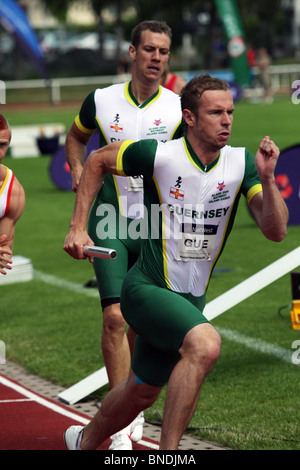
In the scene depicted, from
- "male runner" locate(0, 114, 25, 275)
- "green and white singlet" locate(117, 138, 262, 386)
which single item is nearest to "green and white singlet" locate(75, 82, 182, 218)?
"male runner" locate(0, 114, 25, 275)

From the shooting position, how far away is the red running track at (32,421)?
6.13m

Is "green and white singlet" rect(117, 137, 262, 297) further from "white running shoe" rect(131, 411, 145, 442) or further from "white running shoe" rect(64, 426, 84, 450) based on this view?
"white running shoe" rect(131, 411, 145, 442)

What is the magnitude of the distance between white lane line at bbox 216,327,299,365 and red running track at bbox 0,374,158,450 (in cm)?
178

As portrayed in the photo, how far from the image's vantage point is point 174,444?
183 inches

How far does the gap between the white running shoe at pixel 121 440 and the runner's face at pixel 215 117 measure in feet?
5.99

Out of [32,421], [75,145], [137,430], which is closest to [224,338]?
[32,421]

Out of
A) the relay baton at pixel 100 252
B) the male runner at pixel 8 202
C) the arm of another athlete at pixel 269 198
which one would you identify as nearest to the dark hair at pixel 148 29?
the male runner at pixel 8 202

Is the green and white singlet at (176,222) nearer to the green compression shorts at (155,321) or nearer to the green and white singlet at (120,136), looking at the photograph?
the green compression shorts at (155,321)

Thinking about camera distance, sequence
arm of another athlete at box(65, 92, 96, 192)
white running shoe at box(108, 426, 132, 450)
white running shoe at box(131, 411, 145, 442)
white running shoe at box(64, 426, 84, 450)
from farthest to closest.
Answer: arm of another athlete at box(65, 92, 96, 192) < white running shoe at box(131, 411, 145, 442) < white running shoe at box(108, 426, 132, 450) < white running shoe at box(64, 426, 84, 450)

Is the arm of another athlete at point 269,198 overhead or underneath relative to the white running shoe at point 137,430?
Result: overhead

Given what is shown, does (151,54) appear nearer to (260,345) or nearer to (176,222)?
(176,222)

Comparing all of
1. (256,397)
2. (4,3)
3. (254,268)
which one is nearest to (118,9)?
(4,3)

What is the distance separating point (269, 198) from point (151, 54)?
6.78ft

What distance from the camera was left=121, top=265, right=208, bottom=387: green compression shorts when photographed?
15.7 feet
